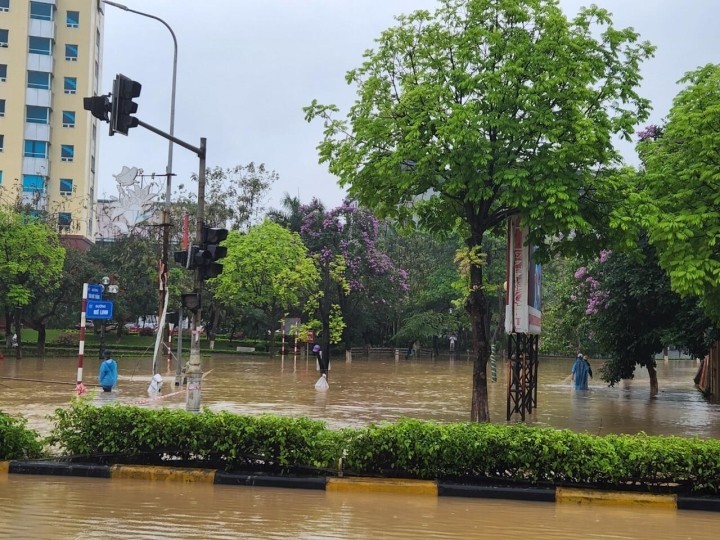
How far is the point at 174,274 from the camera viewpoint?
52.6 meters

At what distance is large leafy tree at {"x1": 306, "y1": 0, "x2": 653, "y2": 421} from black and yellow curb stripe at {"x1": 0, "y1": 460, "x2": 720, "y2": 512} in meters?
6.20

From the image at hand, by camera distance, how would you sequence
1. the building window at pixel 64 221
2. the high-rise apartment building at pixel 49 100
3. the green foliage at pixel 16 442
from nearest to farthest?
the green foliage at pixel 16 442 → the building window at pixel 64 221 → the high-rise apartment building at pixel 49 100

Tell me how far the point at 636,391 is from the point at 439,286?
3257 cm

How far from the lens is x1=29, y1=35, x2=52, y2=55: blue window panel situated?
5875 cm

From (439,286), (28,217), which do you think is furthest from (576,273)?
(439,286)

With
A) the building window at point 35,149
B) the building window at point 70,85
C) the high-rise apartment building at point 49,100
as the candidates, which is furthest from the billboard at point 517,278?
the building window at point 70,85

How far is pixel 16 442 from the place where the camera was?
32.9ft

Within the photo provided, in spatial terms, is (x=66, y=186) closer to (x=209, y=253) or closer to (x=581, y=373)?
(x=581, y=373)

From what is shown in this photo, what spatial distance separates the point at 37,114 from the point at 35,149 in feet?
8.39

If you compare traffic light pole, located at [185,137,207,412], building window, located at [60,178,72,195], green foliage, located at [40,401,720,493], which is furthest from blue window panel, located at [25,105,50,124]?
green foliage, located at [40,401,720,493]

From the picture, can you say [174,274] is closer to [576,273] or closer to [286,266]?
[286,266]

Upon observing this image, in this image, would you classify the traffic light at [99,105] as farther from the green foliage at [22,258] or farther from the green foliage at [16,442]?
the green foliage at [22,258]

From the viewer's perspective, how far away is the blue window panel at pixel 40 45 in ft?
193

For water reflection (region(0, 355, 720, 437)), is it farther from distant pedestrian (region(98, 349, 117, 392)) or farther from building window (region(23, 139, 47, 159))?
building window (region(23, 139, 47, 159))
